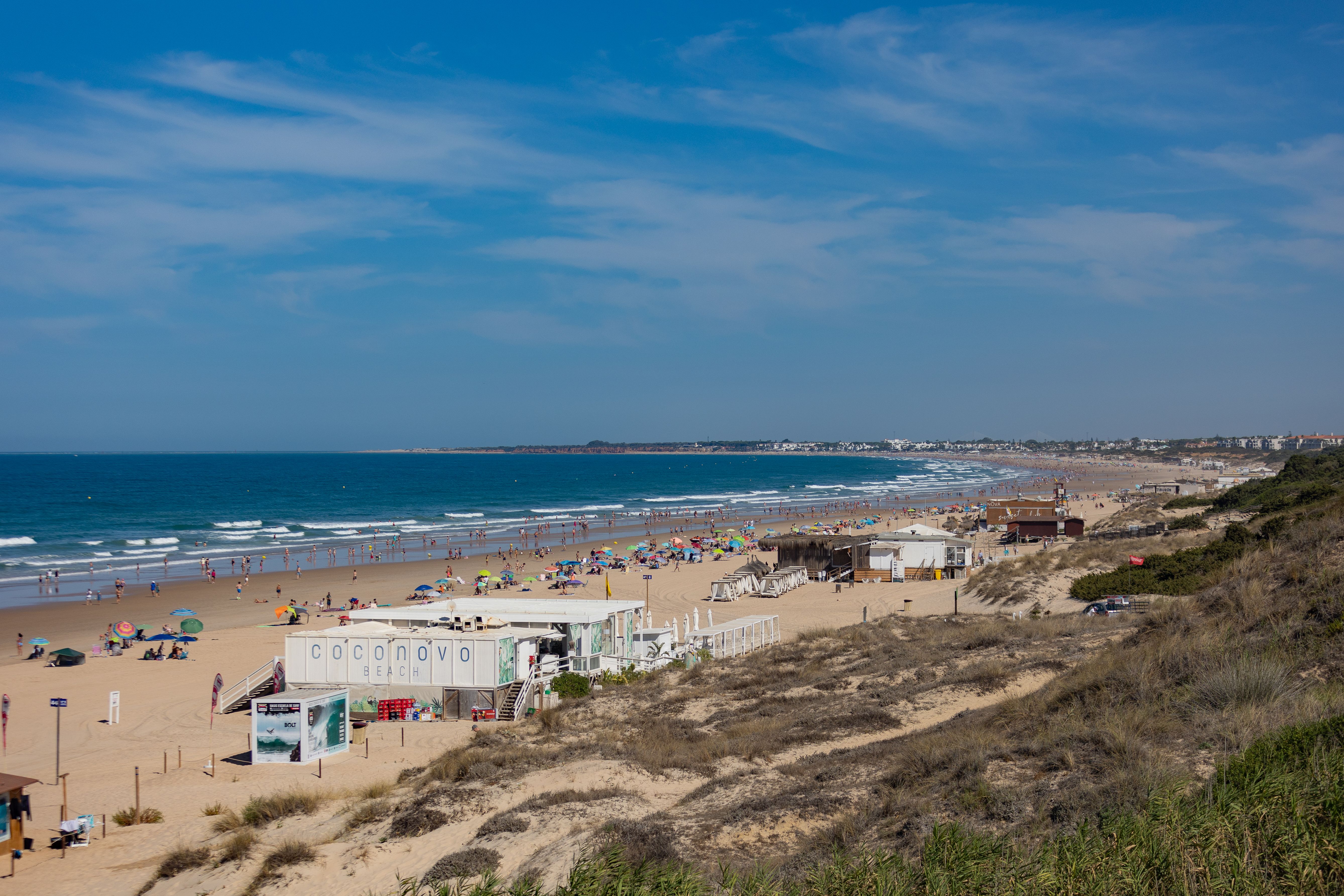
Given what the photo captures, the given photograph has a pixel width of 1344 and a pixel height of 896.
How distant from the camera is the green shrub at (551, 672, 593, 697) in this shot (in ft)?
66.3

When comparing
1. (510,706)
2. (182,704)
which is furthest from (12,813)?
(182,704)

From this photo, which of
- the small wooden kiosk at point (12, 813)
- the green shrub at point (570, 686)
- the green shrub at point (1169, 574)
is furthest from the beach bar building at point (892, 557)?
the small wooden kiosk at point (12, 813)

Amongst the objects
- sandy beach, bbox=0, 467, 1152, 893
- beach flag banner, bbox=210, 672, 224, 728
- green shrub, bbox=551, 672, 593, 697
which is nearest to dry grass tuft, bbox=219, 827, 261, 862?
sandy beach, bbox=0, 467, 1152, 893

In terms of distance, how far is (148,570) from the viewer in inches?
1924

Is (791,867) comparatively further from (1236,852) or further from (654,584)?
(654,584)

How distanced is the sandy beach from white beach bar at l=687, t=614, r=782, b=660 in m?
1.16

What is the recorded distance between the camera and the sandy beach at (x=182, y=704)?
13625 millimetres

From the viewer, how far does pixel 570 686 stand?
2042 cm

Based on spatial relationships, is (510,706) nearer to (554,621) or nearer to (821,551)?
(554,621)

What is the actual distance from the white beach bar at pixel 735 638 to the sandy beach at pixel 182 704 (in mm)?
1160

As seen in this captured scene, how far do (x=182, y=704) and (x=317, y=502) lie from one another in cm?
7817

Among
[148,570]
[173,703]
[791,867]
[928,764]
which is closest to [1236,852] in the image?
[791,867]

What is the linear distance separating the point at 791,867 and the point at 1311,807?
3841mm

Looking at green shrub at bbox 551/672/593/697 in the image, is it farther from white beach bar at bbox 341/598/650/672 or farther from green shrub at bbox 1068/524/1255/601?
green shrub at bbox 1068/524/1255/601
